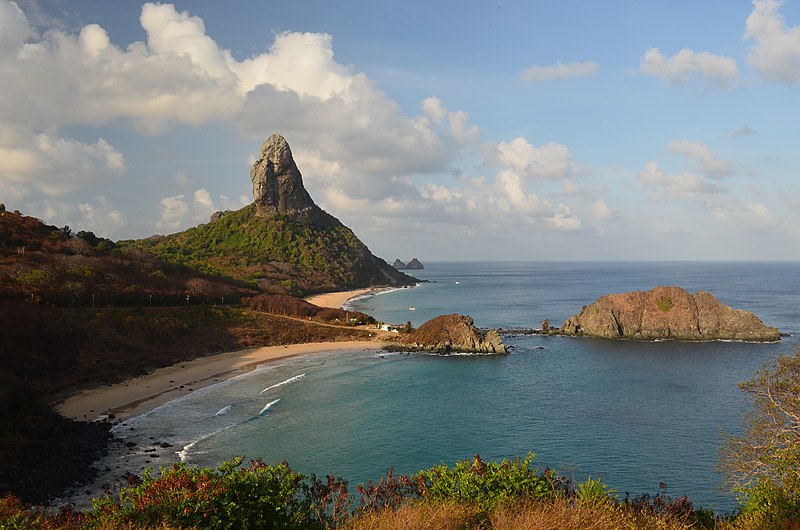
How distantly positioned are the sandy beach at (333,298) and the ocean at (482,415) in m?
60.4

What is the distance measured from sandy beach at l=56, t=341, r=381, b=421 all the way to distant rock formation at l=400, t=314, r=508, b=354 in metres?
12.8

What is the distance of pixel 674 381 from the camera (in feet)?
199

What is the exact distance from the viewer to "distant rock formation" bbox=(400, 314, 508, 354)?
270 ft

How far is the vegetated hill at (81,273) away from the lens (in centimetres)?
7038

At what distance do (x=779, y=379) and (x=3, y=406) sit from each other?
5255 centimetres

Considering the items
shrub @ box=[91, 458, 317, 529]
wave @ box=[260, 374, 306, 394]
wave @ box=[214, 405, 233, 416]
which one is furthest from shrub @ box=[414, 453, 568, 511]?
wave @ box=[260, 374, 306, 394]

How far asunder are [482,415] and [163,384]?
122 ft

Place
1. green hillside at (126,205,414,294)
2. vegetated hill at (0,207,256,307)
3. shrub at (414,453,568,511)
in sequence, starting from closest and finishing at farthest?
shrub at (414,453,568,511), vegetated hill at (0,207,256,307), green hillside at (126,205,414,294)

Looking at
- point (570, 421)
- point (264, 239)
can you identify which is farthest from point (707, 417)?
point (264, 239)

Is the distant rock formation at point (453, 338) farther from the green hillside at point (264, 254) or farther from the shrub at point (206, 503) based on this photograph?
the shrub at point (206, 503)

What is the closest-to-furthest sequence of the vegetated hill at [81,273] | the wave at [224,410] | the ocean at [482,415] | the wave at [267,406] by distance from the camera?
1. the ocean at [482,415]
2. the wave at [224,410]
3. the wave at [267,406]
4. the vegetated hill at [81,273]

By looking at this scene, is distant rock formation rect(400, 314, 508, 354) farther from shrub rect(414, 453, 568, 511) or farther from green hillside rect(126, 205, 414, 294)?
green hillside rect(126, 205, 414, 294)

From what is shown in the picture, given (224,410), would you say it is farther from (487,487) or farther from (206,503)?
(487,487)

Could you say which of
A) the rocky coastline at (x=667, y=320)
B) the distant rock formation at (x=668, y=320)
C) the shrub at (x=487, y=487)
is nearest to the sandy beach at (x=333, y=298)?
the rocky coastline at (x=667, y=320)
